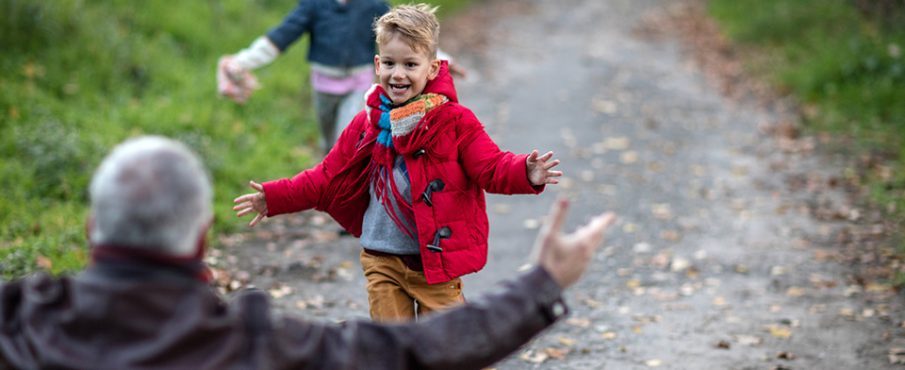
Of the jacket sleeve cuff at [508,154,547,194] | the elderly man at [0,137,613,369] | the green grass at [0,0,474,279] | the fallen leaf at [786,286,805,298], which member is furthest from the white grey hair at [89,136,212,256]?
the fallen leaf at [786,286,805,298]

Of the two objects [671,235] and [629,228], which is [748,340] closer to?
[671,235]

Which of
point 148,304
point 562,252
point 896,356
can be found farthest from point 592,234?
point 896,356

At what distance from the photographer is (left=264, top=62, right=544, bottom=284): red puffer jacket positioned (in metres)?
3.80

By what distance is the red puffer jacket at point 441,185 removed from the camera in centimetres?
380

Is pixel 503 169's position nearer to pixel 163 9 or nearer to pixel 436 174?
pixel 436 174

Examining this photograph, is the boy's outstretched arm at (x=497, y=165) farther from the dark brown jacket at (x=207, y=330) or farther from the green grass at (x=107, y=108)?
the green grass at (x=107, y=108)

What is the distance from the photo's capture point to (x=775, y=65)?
14.0 metres

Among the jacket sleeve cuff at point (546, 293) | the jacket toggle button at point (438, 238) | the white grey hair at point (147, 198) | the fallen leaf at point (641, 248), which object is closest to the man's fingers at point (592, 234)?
the jacket sleeve cuff at point (546, 293)

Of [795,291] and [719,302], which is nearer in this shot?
[719,302]

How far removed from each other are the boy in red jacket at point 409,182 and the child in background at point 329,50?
8.77 feet

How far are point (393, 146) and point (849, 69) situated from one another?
9.70m

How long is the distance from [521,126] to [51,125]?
5.40 meters

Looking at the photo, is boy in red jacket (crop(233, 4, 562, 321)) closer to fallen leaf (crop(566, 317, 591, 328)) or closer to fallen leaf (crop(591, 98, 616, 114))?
fallen leaf (crop(566, 317, 591, 328))

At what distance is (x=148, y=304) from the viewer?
82.5 inches
